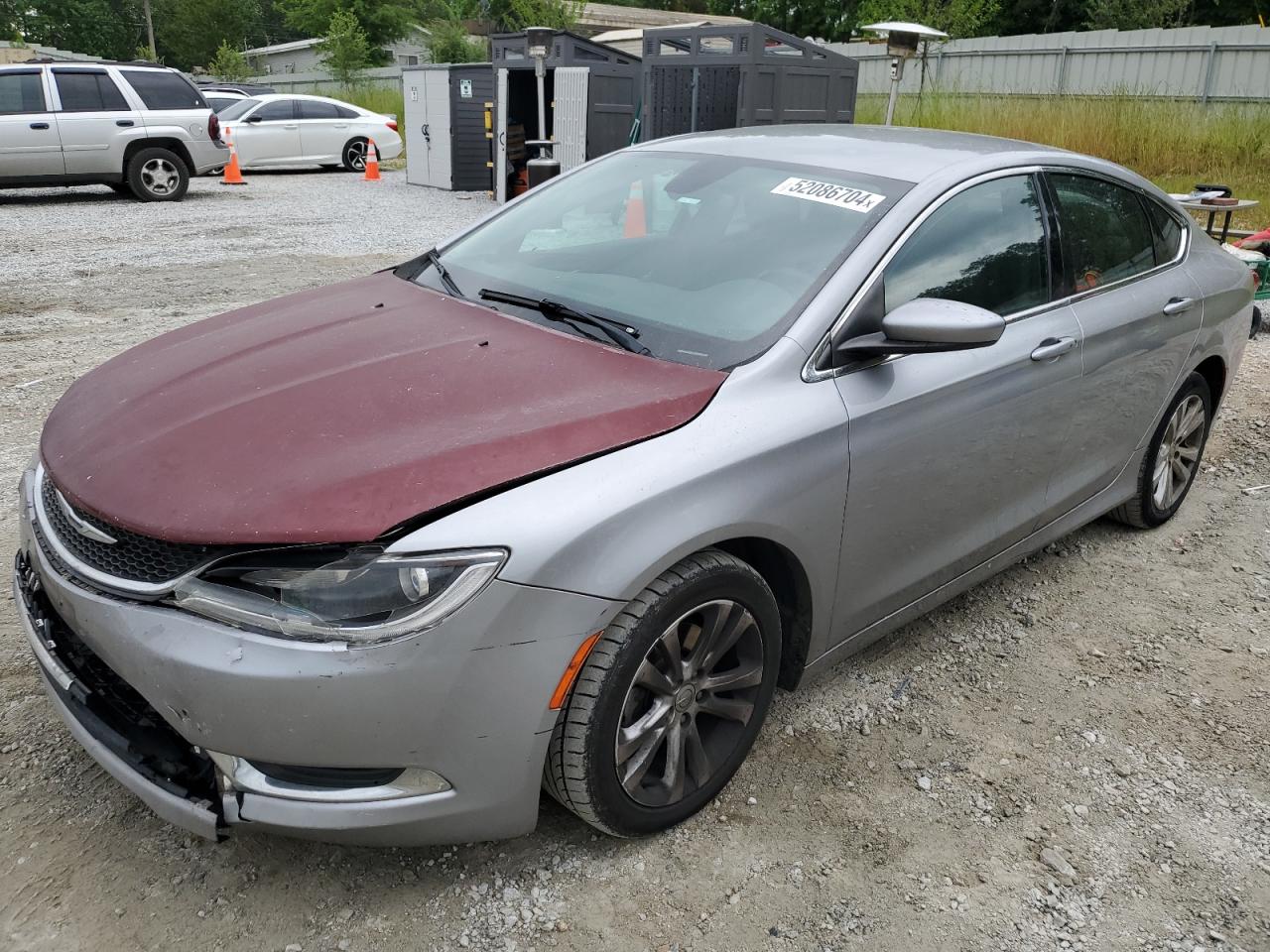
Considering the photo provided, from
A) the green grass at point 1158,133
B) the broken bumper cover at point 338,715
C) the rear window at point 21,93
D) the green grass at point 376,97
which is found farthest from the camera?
the green grass at point 376,97

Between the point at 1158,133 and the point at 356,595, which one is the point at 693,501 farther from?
the point at 1158,133

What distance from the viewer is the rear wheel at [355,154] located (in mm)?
19578

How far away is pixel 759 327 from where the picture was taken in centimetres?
267

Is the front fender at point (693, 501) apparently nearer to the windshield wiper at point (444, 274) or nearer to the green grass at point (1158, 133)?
the windshield wiper at point (444, 274)

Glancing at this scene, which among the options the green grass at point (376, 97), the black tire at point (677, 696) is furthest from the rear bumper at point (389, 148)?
the black tire at point (677, 696)

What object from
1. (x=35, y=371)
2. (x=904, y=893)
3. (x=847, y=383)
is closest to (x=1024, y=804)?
(x=904, y=893)

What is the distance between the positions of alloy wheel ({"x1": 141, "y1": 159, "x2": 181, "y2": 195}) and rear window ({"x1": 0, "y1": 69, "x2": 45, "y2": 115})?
1.41 m

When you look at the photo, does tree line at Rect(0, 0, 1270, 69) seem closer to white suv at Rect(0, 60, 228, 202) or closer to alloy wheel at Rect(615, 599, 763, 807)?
white suv at Rect(0, 60, 228, 202)

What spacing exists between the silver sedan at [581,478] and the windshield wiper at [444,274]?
1 cm

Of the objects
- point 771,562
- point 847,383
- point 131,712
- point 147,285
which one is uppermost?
point 847,383

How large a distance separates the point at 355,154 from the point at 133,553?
19.3m

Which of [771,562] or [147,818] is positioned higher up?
[771,562]

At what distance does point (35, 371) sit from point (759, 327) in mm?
5186

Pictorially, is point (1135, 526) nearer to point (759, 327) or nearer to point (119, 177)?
point (759, 327)
